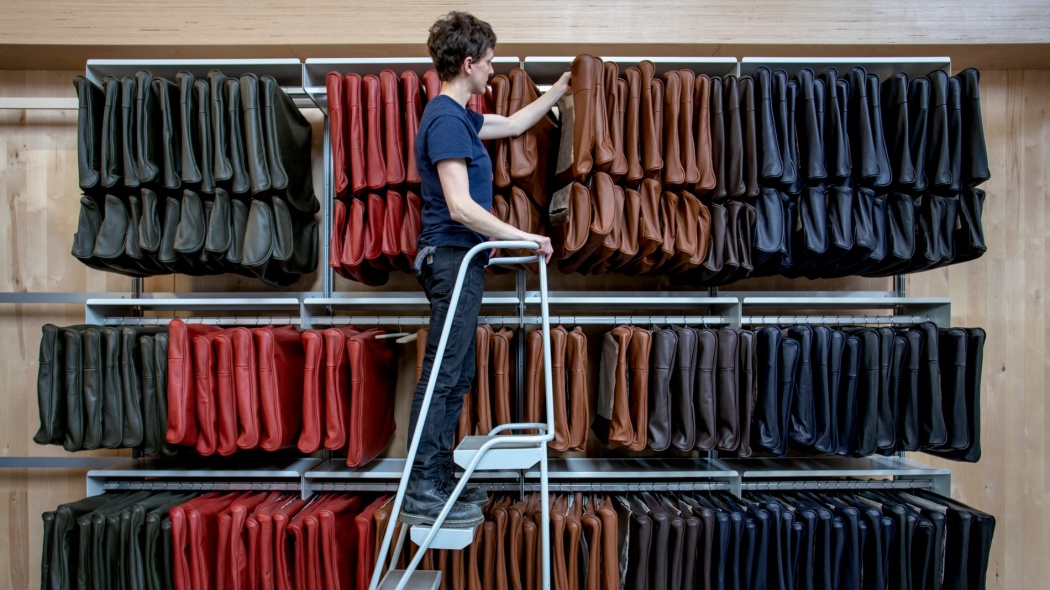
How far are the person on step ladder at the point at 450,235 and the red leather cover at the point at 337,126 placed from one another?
0.65 metres

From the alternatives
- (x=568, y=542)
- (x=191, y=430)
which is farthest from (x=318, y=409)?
(x=568, y=542)

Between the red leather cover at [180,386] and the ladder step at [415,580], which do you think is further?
the red leather cover at [180,386]

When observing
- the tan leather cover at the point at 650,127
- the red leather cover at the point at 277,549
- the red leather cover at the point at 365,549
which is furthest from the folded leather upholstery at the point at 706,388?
the red leather cover at the point at 277,549

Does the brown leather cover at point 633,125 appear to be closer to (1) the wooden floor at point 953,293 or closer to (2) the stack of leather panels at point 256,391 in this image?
(1) the wooden floor at point 953,293

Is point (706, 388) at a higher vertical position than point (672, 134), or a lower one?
lower

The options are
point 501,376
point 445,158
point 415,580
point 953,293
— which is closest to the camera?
point 445,158

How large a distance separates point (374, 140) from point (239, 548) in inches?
75.0

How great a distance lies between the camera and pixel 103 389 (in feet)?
7.53

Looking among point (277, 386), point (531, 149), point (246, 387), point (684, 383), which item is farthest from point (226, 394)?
point (684, 383)

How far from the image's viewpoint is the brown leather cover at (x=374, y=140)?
2.29m

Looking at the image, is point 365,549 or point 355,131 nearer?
point 365,549

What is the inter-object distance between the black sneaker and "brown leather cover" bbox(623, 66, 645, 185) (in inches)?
59.3

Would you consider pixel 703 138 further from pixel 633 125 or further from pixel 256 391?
pixel 256 391

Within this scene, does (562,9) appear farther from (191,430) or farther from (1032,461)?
(1032,461)
